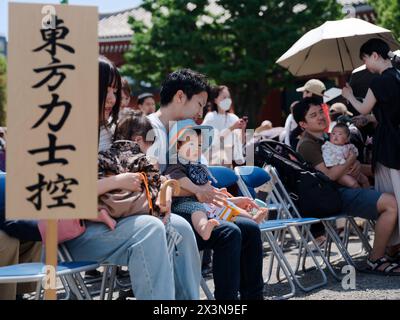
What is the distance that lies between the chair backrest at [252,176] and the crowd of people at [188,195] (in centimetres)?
66

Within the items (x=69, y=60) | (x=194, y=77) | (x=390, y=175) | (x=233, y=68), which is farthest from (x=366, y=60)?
(x=233, y=68)

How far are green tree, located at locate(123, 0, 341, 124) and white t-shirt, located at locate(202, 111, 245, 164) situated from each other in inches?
500

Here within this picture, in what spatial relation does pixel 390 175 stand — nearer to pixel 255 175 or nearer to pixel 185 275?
pixel 255 175

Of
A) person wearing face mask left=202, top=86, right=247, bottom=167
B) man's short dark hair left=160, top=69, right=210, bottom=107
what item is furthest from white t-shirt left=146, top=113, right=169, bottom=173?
person wearing face mask left=202, top=86, right=247, bottom=167

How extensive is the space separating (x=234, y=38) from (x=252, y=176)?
17149mm

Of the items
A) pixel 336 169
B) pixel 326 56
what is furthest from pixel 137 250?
pixel 326 56

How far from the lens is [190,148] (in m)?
4.23

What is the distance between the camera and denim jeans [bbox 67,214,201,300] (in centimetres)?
328

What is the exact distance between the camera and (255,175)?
5.36m

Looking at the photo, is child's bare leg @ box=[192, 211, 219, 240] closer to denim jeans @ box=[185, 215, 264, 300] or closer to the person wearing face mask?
denim jeans @ box=[185, 215, 264, 300]

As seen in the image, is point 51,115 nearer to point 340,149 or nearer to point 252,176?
point 252,176

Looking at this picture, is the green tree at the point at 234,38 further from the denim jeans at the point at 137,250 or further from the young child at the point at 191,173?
the denim jeans at the point at 137,250

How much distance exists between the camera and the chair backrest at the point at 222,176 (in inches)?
192


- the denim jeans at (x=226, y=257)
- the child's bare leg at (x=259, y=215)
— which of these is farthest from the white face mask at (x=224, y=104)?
the denim jeans at (x=226, y=257)
